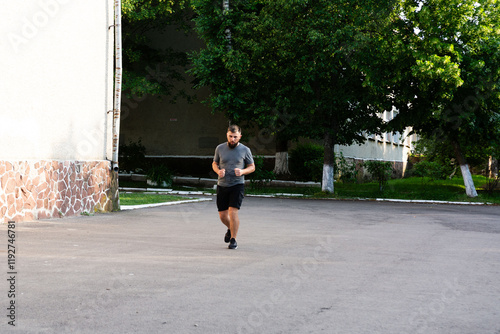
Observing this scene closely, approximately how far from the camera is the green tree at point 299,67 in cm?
2544

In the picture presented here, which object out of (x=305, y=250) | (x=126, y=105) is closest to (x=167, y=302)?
(x=305, y=250)

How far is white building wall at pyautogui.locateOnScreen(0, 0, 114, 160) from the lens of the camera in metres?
13.1

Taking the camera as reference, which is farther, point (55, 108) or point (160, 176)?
point (160, 176)

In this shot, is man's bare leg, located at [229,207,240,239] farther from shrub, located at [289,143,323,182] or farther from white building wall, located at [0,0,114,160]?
shrub, located at [289,143,323,182]

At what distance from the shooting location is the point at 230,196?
10.3 metres

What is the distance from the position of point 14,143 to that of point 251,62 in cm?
A: 1515

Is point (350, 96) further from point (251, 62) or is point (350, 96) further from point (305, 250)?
point (305, 250)

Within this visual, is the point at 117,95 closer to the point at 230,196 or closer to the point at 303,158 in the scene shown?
the point at 230,196

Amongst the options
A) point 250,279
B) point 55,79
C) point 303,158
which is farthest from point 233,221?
point 303,158

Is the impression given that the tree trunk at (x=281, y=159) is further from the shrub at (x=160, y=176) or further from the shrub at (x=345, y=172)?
the shrub at (x=160, y=176)

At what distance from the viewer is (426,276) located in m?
8.04

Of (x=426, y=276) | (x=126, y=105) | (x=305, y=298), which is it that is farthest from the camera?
(x=126, y=105)

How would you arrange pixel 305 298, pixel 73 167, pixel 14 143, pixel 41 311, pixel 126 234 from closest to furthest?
pixel 41 311, pixel 305 298, pixel 126 234, pixel 14 143, pixel 73 167

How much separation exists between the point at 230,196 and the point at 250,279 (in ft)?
9.85
